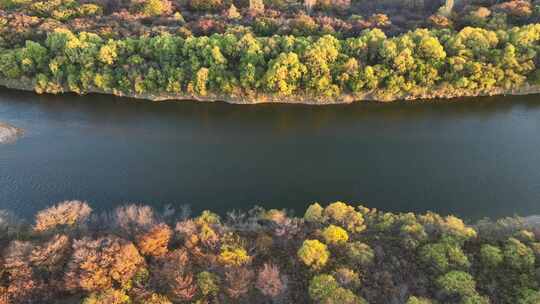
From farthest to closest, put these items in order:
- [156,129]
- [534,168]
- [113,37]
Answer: [113,37]
[156,129]
[534,168]

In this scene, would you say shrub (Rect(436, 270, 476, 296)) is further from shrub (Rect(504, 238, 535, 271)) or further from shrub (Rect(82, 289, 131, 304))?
shrub (Rect(82, 289, 131, 304))

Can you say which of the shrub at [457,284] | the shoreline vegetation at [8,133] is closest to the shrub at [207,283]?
the shrub at [457,284]

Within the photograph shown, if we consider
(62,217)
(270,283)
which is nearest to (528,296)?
(270,283)

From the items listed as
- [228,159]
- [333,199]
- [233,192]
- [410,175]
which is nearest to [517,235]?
[410,175]

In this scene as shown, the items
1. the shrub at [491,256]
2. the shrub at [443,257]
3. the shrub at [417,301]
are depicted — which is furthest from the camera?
the shrub at [491,256]

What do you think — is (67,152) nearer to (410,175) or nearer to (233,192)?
(233,192)

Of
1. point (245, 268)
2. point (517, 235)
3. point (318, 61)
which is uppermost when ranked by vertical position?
point (318, 61)

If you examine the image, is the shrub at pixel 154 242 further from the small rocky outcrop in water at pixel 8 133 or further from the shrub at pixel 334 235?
the small rocky outcrop in water at pixel 8 133
